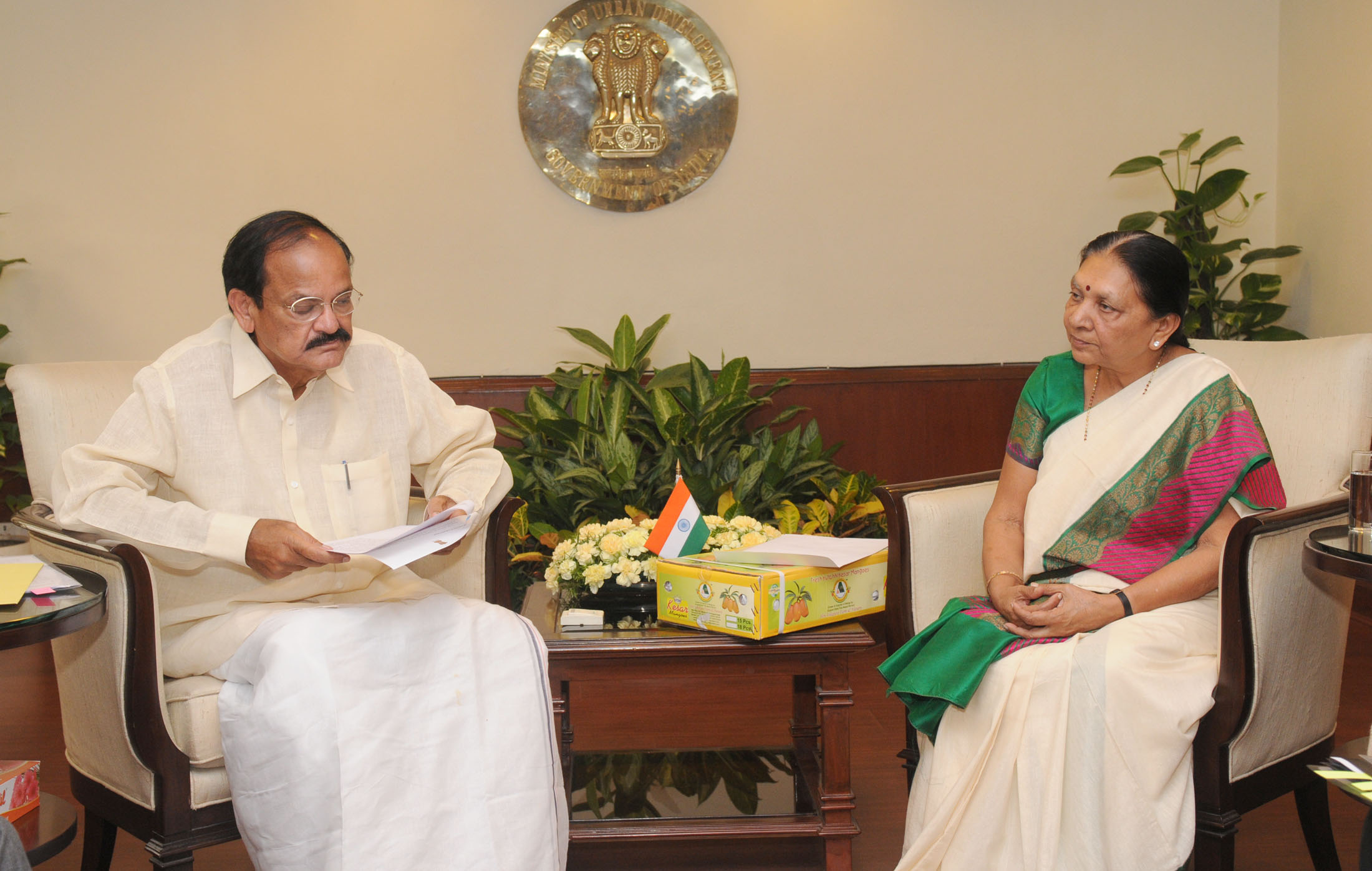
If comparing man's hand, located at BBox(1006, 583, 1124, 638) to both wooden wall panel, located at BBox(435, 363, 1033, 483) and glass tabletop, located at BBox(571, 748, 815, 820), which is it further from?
wooden wall panel, located at BBox(435, 363, 1033, 483)

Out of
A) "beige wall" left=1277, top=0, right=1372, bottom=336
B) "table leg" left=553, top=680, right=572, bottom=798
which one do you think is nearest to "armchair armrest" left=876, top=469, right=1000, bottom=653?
"table leg" left=553, top=680, right=572, bottom=798

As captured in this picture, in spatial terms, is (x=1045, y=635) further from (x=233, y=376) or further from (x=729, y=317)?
(x=729, y=317)

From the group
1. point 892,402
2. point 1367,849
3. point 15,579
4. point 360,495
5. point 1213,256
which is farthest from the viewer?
point 892,402

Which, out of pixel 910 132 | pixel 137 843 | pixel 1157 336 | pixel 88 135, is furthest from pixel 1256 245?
pixel 88 135

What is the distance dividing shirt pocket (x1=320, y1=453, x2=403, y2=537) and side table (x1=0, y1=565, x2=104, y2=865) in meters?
0.45

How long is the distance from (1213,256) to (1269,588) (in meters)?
2.49

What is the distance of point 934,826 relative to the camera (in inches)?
75.4

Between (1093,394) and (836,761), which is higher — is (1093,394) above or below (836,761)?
above

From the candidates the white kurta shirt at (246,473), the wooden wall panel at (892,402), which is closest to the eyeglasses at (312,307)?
the white kurta shirt at (246,473)

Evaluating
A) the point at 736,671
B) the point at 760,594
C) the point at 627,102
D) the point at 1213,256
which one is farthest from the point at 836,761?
the point at 627,102

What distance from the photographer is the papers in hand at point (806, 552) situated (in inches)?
82.5

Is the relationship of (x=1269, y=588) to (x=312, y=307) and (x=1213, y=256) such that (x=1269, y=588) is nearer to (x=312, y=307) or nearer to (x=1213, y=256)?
(x=312, y=307)

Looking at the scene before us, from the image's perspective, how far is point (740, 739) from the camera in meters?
3.13

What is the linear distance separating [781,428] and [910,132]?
136 centimetres
